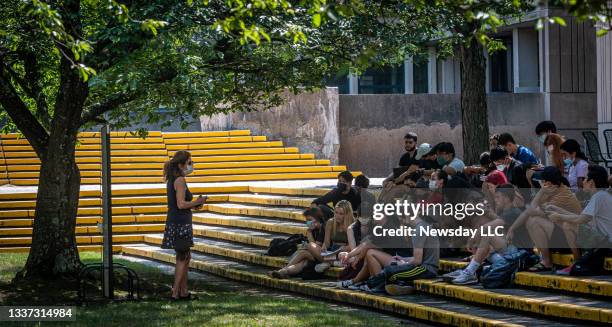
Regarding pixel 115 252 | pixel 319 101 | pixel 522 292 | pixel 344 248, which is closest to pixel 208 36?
pixel 344 248

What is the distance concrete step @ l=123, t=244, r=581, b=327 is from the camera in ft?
34.6

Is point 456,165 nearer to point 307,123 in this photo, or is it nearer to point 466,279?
point 466,279

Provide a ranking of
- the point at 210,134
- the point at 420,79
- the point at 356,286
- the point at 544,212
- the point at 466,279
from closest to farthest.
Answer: the point at 544,212, the point at 466,279, the point at 356,286, the point at 210,134, the point at 420,79

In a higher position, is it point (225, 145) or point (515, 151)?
point (225, 145)

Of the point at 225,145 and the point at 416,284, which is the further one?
the point at 225,145

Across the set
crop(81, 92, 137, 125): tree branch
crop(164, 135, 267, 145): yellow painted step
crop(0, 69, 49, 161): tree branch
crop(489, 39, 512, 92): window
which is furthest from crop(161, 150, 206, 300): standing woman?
crop(489, 39, 512, 92): window

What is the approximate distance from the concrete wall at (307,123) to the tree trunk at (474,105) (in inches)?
295

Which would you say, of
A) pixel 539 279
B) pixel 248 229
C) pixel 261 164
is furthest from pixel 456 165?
pixel 261 164

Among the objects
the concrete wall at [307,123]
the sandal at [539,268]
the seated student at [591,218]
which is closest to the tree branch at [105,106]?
the sandal at [539,268]

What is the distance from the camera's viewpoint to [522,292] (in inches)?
450

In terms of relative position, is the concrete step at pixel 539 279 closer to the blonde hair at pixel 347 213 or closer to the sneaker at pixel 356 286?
the sneaker at pixel 356 286

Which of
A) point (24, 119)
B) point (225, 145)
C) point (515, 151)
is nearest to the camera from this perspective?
point (515, 151)

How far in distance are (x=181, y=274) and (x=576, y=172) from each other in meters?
4.81

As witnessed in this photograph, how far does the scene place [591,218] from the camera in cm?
1100
